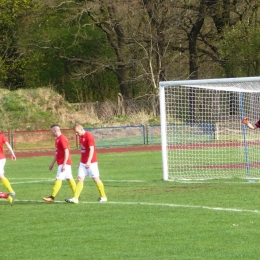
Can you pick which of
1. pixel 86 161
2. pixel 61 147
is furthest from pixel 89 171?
pixel 61 147

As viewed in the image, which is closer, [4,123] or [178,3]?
[4,123]

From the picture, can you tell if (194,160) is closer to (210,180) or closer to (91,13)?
(210,180)

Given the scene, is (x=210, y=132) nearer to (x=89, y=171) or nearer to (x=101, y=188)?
(x=101, y=188)

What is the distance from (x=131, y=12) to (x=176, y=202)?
37.2 meters

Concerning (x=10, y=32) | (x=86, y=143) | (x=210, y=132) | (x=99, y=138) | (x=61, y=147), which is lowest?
(x=99, y=138)

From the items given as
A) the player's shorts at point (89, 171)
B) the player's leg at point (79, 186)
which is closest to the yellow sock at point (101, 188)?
the player's shorts at point (89, 171)

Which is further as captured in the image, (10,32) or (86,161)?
(10,32)

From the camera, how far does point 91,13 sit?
52469 millimetres

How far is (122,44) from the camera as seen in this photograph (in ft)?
172

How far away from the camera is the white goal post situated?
20.0 m

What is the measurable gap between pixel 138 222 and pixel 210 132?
659 inches

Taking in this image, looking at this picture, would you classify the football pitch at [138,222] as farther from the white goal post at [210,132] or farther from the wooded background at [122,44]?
the wooded background at [122,44]

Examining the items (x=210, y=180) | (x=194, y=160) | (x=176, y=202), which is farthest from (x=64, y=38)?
(x=176, y=202)

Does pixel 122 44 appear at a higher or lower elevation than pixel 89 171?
higher
